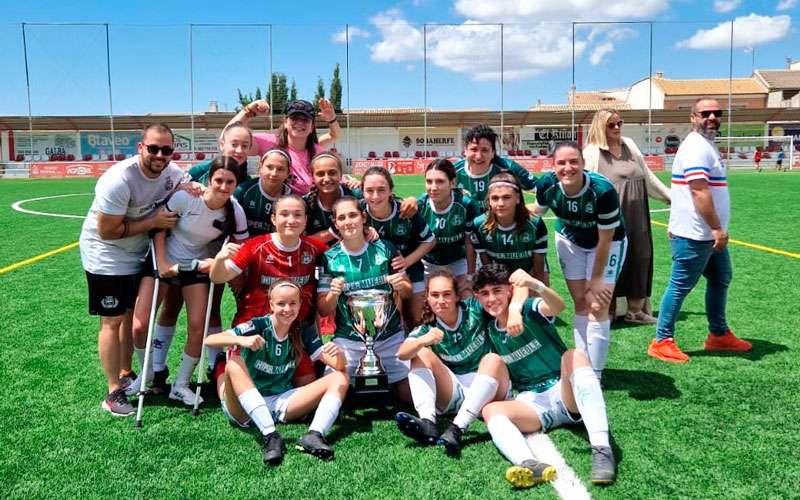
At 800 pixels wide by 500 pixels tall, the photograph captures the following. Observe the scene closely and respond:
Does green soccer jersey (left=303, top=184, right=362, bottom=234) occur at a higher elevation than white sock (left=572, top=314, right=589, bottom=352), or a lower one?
higher

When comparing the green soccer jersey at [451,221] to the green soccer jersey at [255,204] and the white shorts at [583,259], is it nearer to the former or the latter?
the white shorts at [583,259]

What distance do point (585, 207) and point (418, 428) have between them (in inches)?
79.4

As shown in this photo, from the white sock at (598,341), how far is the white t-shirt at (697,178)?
1.38 metres

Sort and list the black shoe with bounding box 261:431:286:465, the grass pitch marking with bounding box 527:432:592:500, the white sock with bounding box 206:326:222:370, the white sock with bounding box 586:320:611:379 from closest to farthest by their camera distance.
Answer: the grass pitch marking with bounding box 527:432:592:500 → the black shoe with bounding box 261:431:286:465 → the white sock with bounding box 586:320:611:379 → the white sock with bounding box 206:326:222:370

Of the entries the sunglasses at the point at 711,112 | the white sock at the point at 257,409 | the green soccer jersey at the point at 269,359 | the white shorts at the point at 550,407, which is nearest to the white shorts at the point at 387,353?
the green soccer jersey at the point at 269,359

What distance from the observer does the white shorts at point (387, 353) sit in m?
4.18

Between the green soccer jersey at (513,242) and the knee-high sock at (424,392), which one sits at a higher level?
the green soccer jersey at (513,242)

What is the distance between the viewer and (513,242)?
14.4 feet

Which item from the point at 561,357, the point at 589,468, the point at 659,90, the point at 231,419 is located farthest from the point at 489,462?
the point at 659,90

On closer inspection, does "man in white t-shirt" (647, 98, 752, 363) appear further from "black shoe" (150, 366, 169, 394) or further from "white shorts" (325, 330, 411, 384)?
"black shoe" (150, 366, 169, 394)

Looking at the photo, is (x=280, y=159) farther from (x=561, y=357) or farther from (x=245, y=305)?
(x=561, y=357)

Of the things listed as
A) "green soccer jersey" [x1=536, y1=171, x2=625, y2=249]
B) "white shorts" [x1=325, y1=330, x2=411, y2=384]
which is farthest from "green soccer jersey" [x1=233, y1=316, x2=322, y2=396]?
"green soccer jersey" [x1=536, y1=171, x2=625, y2=249]

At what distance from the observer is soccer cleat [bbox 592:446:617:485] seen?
3086 mm

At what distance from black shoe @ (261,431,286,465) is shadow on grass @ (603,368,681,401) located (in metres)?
2.46
